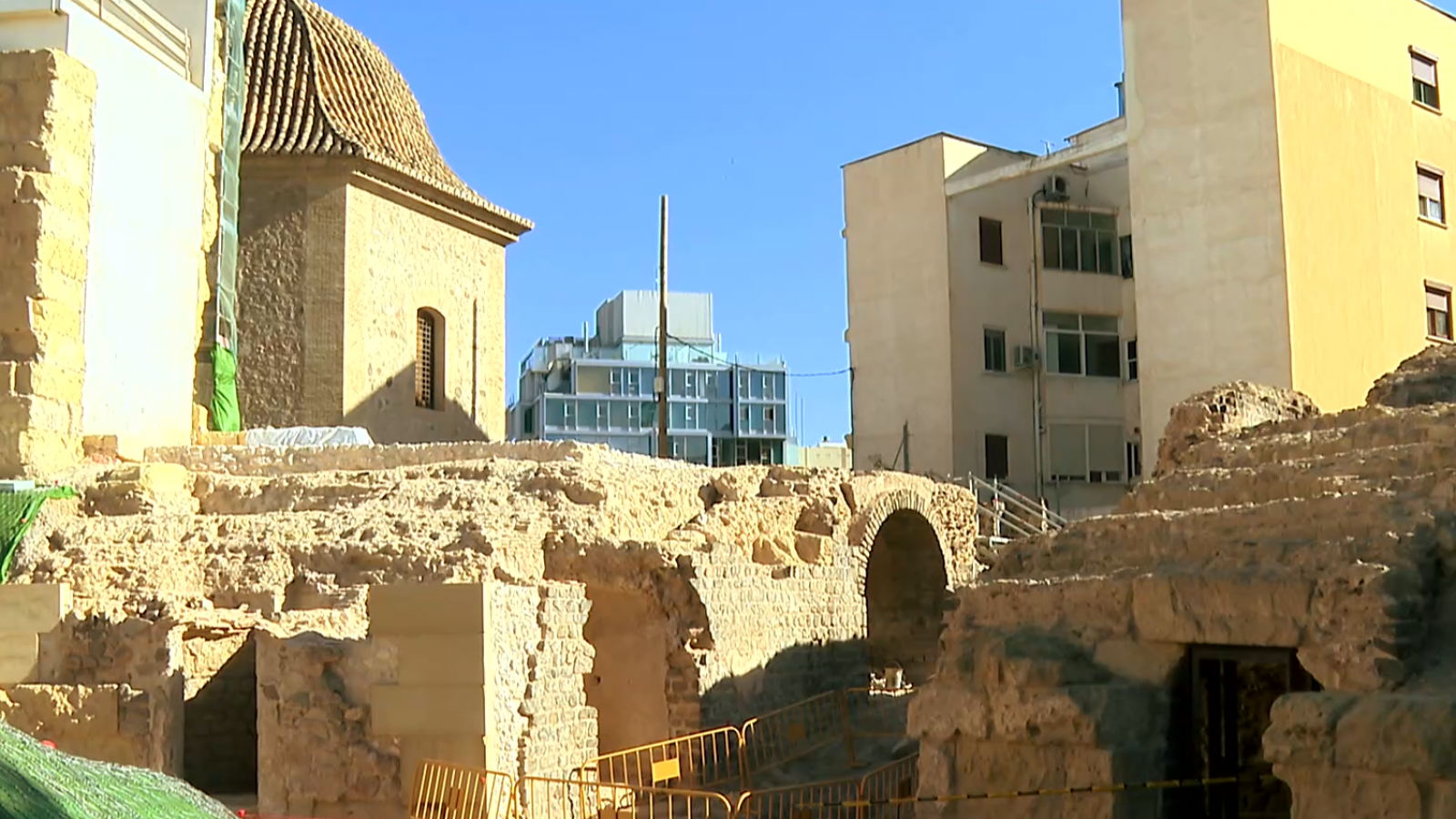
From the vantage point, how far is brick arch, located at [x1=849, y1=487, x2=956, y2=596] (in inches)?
647

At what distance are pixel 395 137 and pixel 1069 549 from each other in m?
15.4

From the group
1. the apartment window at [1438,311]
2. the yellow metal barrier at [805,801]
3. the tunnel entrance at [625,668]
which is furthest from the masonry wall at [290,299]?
the apartment window at [1438,311]

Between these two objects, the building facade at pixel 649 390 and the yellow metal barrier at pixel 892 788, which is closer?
the yellow metal barrier at pixel 892 788

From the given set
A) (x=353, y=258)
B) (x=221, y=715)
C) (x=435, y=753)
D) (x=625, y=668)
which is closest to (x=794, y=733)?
(x=625, y=668)

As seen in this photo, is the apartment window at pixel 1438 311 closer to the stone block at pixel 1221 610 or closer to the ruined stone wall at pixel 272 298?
the stone block at pixel 1221 610

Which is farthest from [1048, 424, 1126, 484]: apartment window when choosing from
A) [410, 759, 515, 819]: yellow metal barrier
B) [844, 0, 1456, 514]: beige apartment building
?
[410, 759, 515, 819]: yellow metal barrier

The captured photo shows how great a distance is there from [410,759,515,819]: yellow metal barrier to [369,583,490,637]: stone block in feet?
3.09

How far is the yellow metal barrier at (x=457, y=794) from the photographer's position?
1043 cm

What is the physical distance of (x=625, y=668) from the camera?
14586 millimetres

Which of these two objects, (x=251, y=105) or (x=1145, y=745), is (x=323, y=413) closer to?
(x=251, y=105)

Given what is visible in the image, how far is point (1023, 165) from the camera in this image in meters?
24.2

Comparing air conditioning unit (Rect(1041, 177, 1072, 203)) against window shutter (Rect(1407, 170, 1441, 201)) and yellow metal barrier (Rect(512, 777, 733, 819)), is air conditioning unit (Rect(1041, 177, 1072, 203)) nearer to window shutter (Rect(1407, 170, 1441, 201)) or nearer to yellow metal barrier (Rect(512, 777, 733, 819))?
window shutter (Rect(1407, 170, 1441, 201))

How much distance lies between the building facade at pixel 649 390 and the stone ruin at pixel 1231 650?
36.4 metres

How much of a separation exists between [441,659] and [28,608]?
372cm
